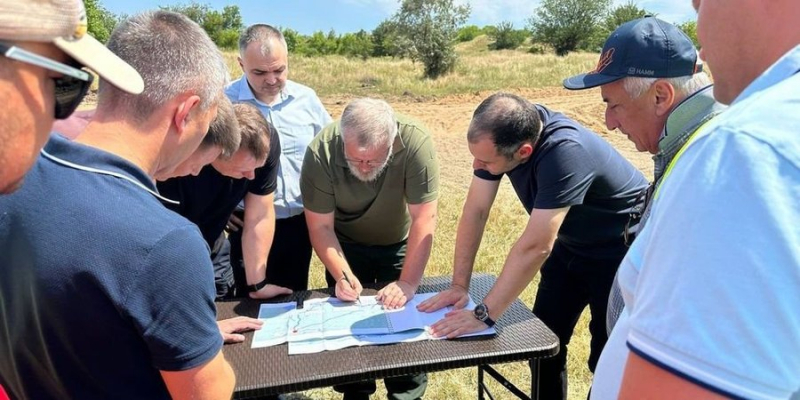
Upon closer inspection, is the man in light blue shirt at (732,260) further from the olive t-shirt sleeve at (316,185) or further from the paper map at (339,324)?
the olive t-shirt sleeve at (316,185)

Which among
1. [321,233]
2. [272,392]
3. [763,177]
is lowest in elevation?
[272,392]

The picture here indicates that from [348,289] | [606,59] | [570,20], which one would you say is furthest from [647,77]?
[570,20]

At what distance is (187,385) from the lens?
1144 millimetres

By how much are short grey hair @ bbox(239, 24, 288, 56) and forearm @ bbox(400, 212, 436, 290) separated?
1.32 m

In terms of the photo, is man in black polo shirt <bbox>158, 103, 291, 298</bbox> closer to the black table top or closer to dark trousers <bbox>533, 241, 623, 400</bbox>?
the black table top

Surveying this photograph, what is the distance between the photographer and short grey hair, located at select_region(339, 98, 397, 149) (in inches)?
90.1

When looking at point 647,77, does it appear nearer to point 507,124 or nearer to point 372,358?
point 507,124

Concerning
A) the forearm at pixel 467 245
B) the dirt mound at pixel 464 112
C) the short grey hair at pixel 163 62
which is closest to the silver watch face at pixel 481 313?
the forearm at pixel 467 245

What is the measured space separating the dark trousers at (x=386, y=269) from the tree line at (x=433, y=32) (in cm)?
1715

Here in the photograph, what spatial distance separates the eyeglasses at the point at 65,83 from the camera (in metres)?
0.66

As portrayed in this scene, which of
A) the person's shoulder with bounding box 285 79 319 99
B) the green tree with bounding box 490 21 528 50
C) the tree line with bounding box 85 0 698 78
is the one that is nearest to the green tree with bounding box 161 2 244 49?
the tree line with bounding box 85 0 698 78

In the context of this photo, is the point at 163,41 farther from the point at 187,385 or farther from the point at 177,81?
the point at 187,385

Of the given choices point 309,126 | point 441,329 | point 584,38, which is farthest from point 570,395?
point 584,38

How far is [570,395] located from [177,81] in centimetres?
255
